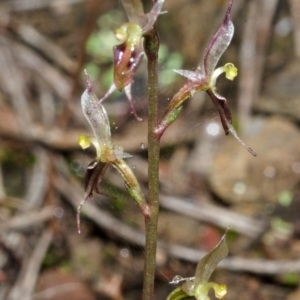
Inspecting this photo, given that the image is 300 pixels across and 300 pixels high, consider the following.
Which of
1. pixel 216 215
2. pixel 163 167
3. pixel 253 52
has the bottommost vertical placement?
pixel 216 215

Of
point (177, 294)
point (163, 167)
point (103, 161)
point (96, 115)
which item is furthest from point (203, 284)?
point (163, 167)

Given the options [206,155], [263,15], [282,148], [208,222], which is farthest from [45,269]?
[263,15]

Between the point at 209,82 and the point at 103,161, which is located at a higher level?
the point at 209,82

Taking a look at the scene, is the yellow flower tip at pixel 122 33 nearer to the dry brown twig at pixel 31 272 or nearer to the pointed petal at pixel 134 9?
the pointed petal at pixel 134 9

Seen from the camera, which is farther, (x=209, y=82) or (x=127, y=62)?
(x=209, y=82)

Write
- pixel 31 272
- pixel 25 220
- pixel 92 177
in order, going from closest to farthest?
pixel 92 177
pixel 31 272
pixel 25 220

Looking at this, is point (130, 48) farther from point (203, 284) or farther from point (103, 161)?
point (203, 284)

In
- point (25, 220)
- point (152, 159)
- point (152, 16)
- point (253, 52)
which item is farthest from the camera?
point (253, 52)
